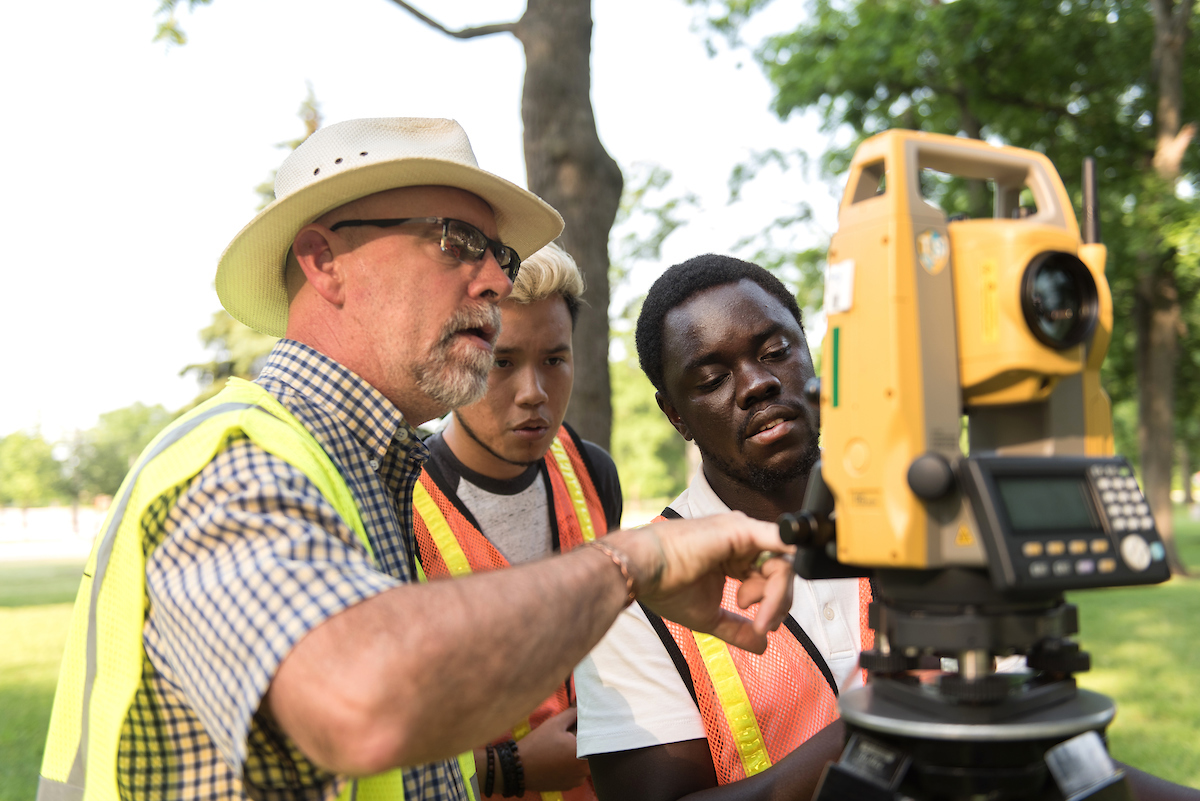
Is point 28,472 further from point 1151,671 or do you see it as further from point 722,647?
point 722,647

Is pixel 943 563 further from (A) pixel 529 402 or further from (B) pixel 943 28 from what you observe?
(B) pixel 943 28

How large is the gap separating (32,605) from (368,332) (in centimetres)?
1784

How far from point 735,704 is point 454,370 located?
3.09ft

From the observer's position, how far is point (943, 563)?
1.22 meters

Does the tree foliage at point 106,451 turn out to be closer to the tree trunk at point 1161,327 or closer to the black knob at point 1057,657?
the tree trunk at point 1161,327

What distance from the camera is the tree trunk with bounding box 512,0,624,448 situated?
537 centimetres

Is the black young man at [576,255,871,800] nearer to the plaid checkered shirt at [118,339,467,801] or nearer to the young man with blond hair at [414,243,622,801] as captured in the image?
the young man with blond hair at [414,243,622,801]

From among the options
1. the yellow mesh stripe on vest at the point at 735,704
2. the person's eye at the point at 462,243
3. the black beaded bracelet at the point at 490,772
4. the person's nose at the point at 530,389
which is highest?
the person's eye at the point at 462,243

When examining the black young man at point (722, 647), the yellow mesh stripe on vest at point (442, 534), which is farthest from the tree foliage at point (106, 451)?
the black young man at point (722, 647)

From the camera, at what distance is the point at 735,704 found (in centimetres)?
208

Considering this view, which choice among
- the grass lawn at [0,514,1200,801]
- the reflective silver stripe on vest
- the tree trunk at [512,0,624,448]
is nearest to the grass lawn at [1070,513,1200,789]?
the grass lawn at [0,514,1200,801]

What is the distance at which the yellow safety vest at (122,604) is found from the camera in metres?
1.38

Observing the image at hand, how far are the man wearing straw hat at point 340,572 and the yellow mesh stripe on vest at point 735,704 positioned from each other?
44 cm

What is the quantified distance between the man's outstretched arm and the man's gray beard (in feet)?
2.29
